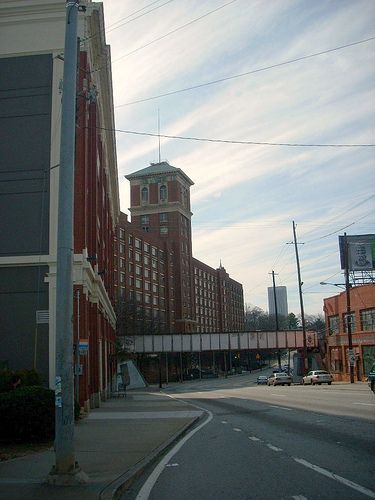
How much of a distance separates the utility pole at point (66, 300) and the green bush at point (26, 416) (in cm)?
512

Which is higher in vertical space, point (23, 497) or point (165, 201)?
point (165, 201)

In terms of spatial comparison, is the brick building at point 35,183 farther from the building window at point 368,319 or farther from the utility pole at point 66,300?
the building window at point 368,319

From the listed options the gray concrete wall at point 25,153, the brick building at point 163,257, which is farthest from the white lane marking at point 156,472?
the brick building at point 163,257

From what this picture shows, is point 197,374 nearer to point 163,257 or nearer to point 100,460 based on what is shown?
point 163,257

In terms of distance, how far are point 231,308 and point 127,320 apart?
86222 millimetres

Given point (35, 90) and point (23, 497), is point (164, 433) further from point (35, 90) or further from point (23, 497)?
point (35, 90)

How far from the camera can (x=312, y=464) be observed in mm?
9164

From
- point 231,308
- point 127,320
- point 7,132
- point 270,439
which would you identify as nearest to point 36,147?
point 7,132

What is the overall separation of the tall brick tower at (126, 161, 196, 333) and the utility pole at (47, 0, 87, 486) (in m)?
107

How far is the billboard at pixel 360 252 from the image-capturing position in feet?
175

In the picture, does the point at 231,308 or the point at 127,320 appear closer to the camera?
the point at 127,320

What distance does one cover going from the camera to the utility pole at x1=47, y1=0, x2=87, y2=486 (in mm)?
7867

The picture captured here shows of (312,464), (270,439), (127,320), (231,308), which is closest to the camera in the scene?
(312,464)

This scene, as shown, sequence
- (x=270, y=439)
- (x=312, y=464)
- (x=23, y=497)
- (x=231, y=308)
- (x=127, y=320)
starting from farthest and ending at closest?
(x=231, y=308) → (x=127, y=320) → (x=270, y=439) → (x=312, y=464) → (x=23, y=497)
